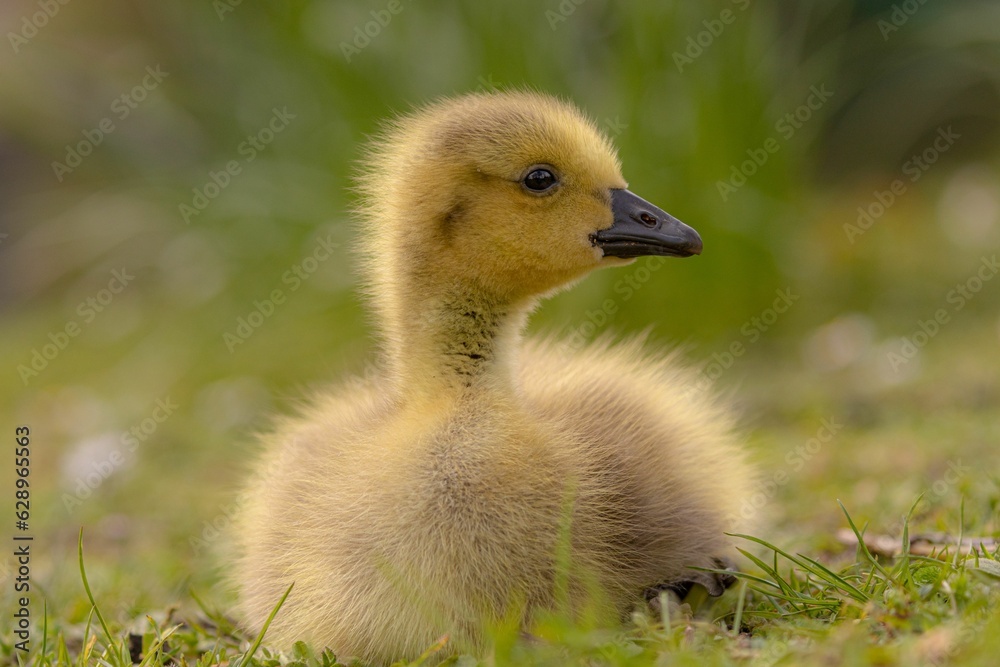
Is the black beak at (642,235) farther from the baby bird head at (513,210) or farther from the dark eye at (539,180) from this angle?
the dark eye at (539,180)

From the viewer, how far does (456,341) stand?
109 inches

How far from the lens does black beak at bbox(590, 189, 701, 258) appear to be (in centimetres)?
282

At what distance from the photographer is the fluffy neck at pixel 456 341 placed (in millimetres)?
2742

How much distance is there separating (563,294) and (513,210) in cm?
360

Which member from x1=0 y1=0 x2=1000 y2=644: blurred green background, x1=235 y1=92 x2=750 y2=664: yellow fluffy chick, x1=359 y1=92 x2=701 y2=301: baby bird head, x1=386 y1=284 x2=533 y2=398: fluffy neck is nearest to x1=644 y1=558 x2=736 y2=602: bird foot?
x1=235 y1=92 x2=750 y2=664: yellow fluffy chick

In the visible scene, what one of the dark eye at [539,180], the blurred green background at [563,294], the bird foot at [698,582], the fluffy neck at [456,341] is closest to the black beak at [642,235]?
the dark eye at [539,180]

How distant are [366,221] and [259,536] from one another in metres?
0.92

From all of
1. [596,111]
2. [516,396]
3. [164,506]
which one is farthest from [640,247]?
[596,111]

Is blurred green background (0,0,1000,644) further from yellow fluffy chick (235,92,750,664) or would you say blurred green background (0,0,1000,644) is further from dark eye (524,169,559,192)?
dark eye (524,169,559,192)

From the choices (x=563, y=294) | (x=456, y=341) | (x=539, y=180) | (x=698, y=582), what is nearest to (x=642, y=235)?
(x=539, y=180)

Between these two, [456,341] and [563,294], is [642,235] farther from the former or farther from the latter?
[563,294]

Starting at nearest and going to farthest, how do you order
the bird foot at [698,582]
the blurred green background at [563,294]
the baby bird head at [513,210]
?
the bird foot at [698,582] → the baby bird head at [513,210] → the blurred green background at [563,294]

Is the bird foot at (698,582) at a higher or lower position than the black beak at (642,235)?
lower

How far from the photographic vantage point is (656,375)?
11.3 ft
